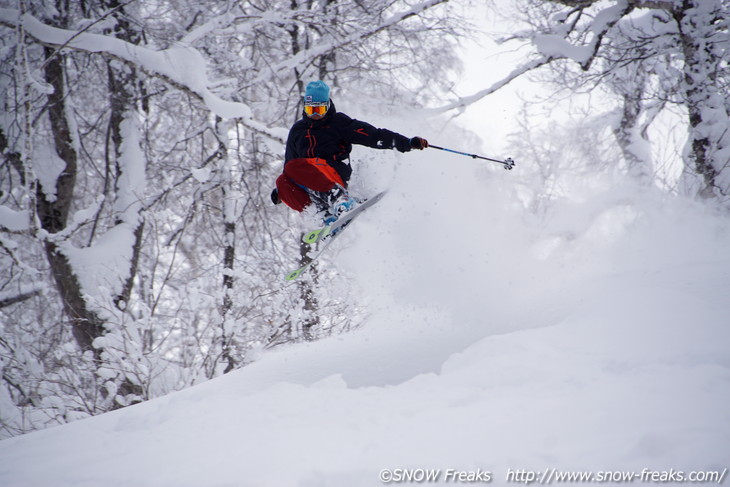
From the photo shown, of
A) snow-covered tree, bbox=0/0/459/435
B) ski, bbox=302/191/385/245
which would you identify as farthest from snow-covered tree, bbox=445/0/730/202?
ski, bbox=302/191/385/245

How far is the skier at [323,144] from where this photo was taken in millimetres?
4211

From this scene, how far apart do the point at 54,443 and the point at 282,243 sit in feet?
21.7

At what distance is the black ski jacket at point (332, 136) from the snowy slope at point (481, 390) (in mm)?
1652

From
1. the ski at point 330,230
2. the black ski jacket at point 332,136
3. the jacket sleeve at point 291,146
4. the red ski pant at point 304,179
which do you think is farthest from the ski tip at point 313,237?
the jacket sleeve at point 291,146

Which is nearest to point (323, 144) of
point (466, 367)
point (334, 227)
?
point (334, 227)

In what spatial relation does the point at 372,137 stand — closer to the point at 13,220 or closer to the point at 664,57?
the point at 13,220

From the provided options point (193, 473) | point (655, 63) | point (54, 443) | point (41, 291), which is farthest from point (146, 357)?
point (655, 63)

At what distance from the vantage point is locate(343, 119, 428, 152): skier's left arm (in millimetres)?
4273

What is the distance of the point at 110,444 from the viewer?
255cm

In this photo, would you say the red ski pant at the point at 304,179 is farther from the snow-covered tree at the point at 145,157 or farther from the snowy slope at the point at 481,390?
the snowy slope at the point at 481,390

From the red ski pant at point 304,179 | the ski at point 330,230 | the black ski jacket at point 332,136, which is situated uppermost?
the black ski jacket at point 332,136

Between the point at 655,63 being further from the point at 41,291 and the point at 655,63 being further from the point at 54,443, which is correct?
the point at 41,291

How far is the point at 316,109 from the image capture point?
4.18 meters

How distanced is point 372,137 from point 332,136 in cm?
43
